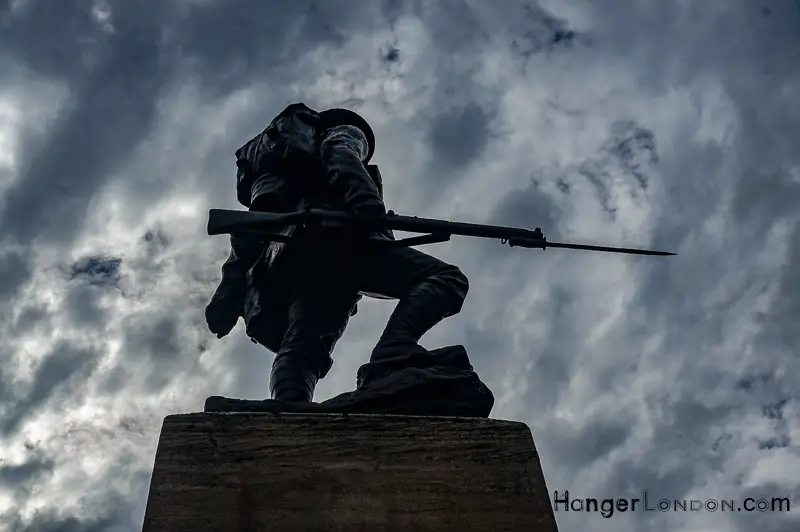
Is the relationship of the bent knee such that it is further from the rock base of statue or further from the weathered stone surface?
the weathered stone surface

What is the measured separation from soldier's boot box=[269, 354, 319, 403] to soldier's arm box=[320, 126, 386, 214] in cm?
97

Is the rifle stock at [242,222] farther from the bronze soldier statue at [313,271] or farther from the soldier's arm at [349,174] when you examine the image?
the soldier's arm at [349,174]

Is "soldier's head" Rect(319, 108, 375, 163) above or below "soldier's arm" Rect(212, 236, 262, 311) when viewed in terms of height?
above

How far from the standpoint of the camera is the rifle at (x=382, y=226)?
14.1ft

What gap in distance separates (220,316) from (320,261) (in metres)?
0.88

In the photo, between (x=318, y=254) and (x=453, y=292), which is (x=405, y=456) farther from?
(x=318, y=254)

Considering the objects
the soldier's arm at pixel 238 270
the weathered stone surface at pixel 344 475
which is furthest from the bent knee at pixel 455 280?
the soldier's arm at pixel 238 270

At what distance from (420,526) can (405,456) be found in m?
0.33

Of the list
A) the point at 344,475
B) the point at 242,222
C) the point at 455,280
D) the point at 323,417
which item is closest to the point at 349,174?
the point at 242,222

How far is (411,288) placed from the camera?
4320 mm

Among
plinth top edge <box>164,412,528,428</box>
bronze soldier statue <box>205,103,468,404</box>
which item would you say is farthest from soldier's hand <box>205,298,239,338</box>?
plinth top edge <box>164,412,528,428</box>

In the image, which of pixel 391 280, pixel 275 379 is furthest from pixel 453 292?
pixel 275 379

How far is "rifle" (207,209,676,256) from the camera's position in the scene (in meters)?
4.29

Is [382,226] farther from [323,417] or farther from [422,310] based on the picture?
[323,417]
